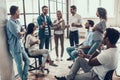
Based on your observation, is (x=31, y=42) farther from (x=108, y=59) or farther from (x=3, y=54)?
(x=108, y=59)

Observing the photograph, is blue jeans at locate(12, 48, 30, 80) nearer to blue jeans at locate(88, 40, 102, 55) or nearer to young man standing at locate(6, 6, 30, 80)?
young man standing at locate(6, 6, 30, 80)

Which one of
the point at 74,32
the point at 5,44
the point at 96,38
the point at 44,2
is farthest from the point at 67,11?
the point at 5,44

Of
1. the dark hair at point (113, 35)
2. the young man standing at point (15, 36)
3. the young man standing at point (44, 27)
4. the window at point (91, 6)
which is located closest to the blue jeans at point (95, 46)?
the dark hair at point (113, 35)

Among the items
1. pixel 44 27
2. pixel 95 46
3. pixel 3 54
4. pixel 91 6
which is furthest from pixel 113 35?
pixel 91 6

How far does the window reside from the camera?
8.47 meters

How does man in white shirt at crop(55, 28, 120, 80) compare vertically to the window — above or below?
below

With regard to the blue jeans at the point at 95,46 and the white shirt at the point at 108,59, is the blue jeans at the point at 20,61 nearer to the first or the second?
the blue jeans at the point at 95,46

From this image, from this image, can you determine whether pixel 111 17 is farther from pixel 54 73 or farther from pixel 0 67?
pixel 0 67

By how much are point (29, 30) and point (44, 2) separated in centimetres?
200

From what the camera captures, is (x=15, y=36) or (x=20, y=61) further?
(x=20, y=61)

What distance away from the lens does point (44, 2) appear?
5473 mm

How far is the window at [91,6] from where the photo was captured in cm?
847

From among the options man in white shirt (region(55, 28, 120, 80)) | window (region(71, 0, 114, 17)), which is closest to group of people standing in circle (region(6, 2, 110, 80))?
man in white shirt (region(55, 28, 120, 80))

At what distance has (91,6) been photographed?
8.80 m
